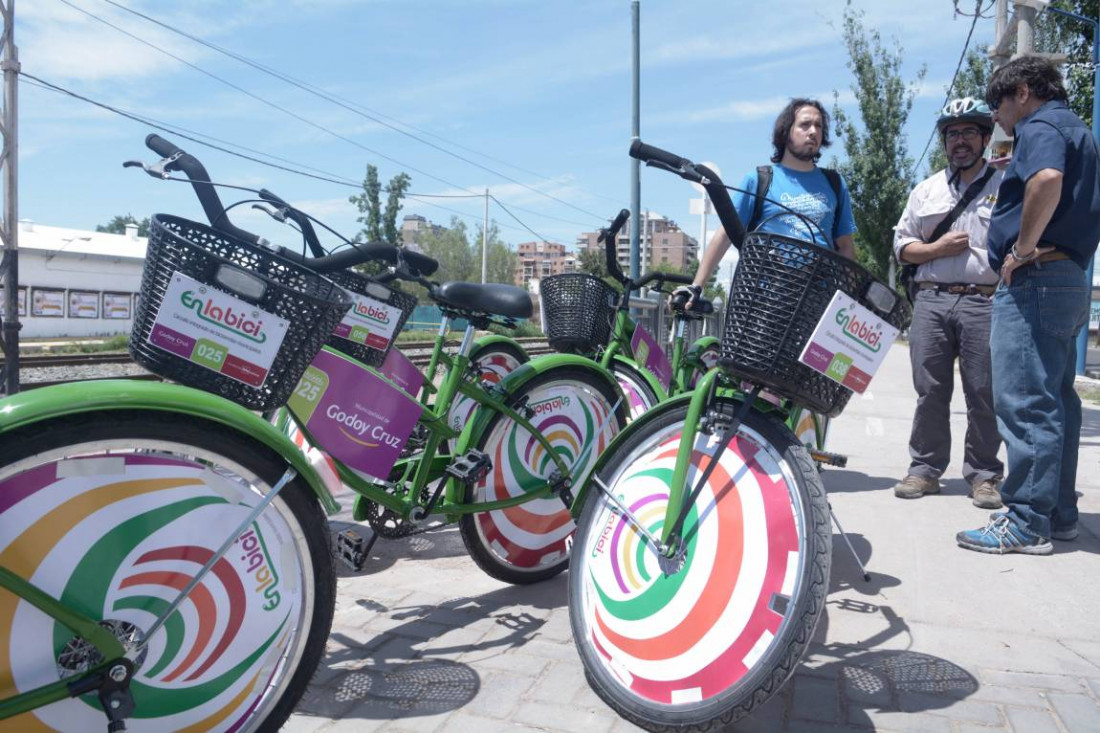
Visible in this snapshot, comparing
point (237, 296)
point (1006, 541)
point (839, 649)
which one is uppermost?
point (237, 296)

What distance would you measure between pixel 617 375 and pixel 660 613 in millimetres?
2732

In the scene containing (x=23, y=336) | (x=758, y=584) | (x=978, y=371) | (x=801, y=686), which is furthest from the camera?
(x=23, y=336)

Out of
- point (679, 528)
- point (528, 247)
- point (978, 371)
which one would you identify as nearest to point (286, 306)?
point (679, 528)

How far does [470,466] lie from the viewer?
10.2 feet

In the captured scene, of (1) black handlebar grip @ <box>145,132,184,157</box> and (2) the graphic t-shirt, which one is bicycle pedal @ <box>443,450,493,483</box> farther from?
(2) the graphic t-shirt

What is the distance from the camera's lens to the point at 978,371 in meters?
4.45

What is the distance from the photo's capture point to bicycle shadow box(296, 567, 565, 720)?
2381 millimetres

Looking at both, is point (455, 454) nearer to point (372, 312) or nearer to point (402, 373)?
point (372, 312)

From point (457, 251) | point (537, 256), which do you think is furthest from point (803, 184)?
point (537, 256)

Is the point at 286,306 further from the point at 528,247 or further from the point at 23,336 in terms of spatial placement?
the point at 528,247

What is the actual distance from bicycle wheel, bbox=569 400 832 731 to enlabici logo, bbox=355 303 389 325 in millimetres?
1532

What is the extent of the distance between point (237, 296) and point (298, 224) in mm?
896

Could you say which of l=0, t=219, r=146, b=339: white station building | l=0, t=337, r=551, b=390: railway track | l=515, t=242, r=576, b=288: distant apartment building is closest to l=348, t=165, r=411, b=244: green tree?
l=0, t=219, r=146, b=339: white station building

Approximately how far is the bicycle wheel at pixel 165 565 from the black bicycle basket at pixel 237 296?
192 millimetres
